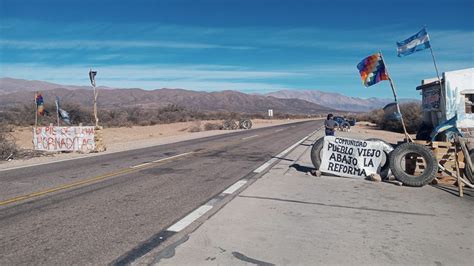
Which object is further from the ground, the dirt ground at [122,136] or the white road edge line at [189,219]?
the white road edge line at [189,219]

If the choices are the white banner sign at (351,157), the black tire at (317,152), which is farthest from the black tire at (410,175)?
the black tire at (317,152)

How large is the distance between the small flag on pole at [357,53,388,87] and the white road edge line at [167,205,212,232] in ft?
24.9

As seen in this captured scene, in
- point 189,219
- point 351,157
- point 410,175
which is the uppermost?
point 351,157

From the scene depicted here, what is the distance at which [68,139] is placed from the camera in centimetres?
2153

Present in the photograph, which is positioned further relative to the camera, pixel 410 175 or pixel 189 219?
pixel 410 175

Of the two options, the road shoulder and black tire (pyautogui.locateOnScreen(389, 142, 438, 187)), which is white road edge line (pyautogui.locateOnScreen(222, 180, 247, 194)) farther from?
black tire (pyautogui.locateOnScreen(389, 142, 438, 187))

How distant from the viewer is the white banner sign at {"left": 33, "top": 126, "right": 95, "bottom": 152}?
2150 cm

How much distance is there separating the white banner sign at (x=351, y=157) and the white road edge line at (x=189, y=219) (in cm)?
519

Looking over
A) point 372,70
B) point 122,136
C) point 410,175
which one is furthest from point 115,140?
point 410,175

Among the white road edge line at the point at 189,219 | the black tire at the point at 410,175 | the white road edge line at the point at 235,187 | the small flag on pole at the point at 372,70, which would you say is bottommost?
the white road edge line at the point at 235,187

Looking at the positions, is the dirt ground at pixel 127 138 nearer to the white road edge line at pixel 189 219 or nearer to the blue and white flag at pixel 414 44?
the blue and white flag at pixel 414 44

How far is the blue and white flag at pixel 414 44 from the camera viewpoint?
1326 cm

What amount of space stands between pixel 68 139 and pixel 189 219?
52.8 ft

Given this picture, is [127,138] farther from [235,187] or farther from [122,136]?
[235,187]
